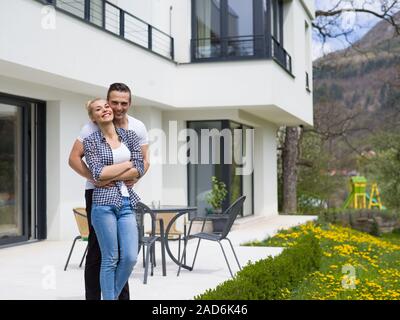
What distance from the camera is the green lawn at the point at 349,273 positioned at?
6189 mm

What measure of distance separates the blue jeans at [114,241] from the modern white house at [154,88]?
164 inches

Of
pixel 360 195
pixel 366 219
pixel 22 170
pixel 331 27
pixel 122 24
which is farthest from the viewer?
pixel 360 195

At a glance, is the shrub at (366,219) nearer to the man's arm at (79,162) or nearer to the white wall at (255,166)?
the white wall at (255,166)

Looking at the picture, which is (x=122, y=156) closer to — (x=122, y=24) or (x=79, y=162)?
(x=79, y=162)

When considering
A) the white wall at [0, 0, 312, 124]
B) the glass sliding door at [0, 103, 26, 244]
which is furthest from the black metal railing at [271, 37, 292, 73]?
the glass sliding door at [0, 103, 26, 244]

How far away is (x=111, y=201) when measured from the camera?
436 cm

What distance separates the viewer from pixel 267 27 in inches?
520

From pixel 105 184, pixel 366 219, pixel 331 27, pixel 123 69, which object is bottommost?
pixel 366 219

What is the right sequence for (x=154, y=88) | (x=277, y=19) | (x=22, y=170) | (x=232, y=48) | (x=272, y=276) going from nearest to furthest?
1. (x=272, y=276)
2. (x=22, y=170)
3. (x=154, y=88)
4. (x=232, y=48)
5. (x=277, y=19)

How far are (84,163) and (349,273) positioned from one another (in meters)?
4.40

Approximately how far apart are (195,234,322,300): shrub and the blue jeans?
79cm

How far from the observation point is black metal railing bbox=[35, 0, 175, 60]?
10741 mm

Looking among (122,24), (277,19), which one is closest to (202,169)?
(122,24)
